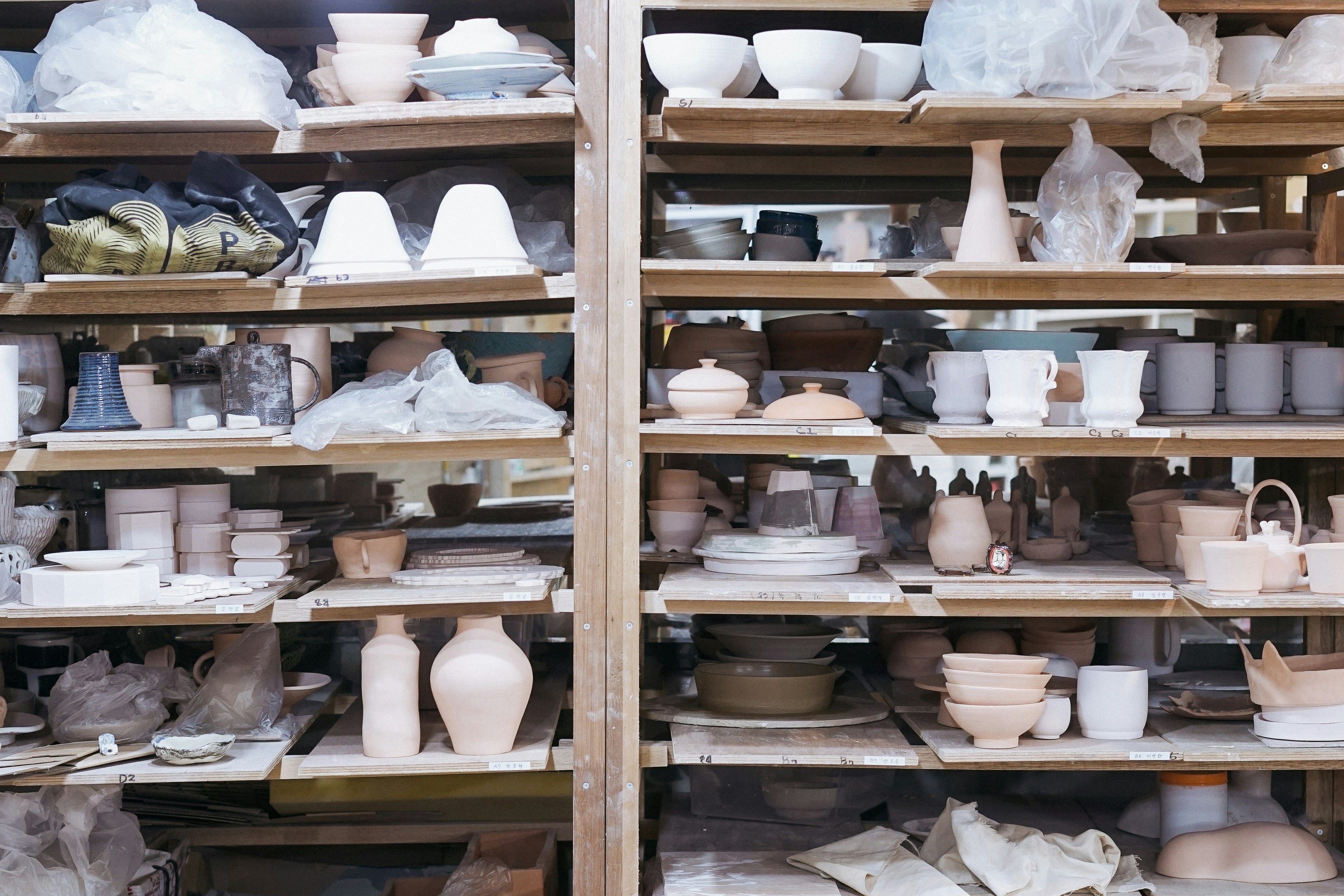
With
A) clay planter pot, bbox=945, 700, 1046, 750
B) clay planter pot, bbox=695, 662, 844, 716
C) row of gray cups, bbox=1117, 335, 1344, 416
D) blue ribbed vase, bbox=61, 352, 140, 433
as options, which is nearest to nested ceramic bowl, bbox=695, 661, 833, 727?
clay planter pot, bbox=695, 662, 844, 716

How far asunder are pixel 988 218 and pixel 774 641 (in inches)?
42.1

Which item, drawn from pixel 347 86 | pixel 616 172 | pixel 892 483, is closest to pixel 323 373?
pixel 347 86

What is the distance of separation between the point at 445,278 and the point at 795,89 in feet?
2.74

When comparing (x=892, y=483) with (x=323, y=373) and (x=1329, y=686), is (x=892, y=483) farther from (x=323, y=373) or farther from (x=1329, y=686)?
(x=323, y=373)

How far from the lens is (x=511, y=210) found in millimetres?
2740

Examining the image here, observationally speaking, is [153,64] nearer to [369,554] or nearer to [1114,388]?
[369,554]

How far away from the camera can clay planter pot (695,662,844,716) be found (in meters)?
2.56

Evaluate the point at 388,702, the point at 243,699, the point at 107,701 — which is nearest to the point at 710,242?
the point at 388,702

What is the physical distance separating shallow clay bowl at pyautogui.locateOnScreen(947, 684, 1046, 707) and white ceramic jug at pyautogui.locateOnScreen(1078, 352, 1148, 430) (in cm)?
57

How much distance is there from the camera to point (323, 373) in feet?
8.38

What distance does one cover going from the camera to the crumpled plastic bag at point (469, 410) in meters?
2.39

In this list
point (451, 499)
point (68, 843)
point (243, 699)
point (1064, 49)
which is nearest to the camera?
point (1064, 49)

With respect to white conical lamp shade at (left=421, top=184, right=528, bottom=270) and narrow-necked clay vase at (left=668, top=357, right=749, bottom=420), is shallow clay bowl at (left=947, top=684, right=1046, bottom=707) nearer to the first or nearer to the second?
narrow-necked clay vase at (left=668, top=357, right=749, bottom=420)

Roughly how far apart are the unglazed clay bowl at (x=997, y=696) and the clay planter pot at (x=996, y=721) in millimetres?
12
